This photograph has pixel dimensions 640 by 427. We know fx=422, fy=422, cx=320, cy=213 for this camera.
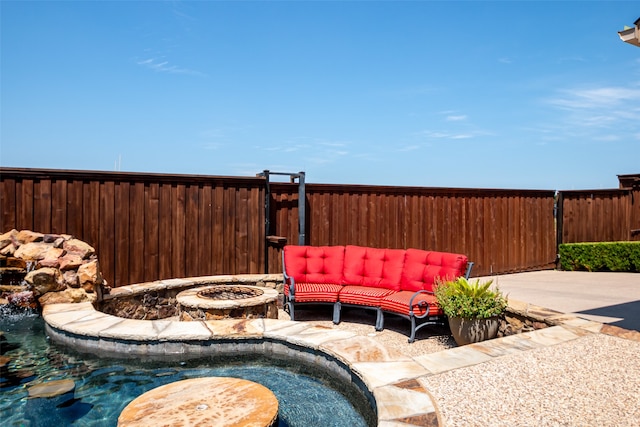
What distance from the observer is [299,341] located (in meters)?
3.99

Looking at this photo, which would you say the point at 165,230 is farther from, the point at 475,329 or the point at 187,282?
the point at 475,329

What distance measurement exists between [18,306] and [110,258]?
1.37 metres

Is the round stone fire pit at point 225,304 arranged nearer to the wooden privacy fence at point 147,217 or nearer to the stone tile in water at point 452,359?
the wooden privacy fence at point 147,217

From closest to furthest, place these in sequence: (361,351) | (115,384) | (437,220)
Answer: (115,384), (361,351), (437,220)

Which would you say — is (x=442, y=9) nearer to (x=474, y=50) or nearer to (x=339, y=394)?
(x=474, y=50)

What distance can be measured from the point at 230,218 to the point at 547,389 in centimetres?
534

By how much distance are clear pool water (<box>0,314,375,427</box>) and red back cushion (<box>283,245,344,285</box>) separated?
2.14 metres

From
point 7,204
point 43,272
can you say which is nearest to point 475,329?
point 43,272

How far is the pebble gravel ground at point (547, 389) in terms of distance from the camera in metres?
2.58

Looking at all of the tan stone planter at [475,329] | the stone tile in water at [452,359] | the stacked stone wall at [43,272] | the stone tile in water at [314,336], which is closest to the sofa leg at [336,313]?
the stone tile in water at [314,336]

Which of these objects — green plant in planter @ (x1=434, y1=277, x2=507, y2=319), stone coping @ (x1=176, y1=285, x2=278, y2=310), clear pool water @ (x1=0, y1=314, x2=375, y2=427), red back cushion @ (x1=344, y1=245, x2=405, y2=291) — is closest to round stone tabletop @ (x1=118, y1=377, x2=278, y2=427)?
clear pool water @ (x1=0, y1=314, x2=375, y2=427)

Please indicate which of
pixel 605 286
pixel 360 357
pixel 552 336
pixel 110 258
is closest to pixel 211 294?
pixel 110 258

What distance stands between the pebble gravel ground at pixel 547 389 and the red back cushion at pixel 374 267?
2275 mm

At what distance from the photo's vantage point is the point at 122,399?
3.33 m
